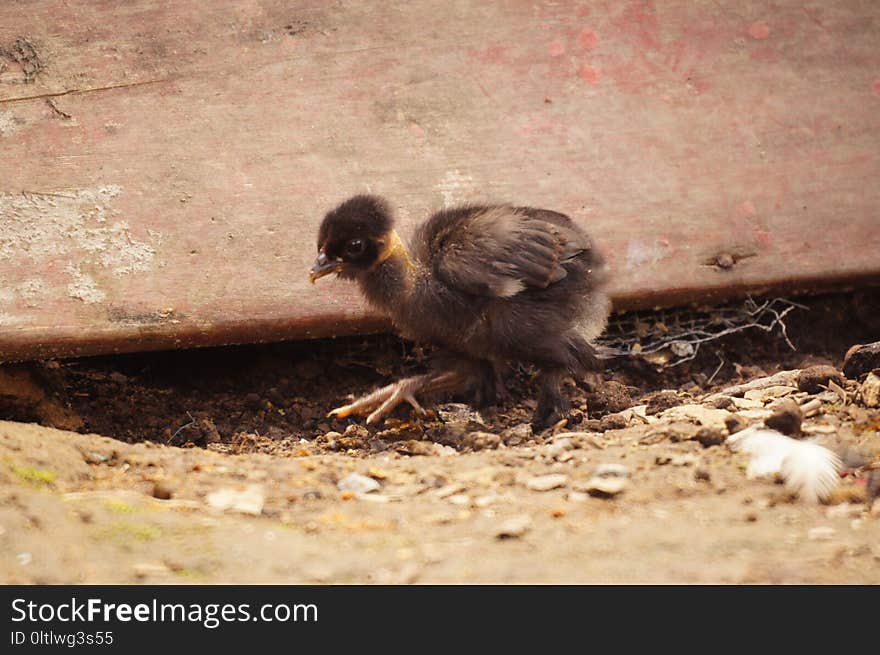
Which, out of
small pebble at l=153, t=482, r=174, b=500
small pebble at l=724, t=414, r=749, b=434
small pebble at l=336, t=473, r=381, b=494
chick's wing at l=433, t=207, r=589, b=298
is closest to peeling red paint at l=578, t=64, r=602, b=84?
chick's wing at l=433, t=207, r=589, b=298

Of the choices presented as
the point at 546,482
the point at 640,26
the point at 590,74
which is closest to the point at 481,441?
the point at 546,482

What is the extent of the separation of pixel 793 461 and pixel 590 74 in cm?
229

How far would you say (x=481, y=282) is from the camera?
368 cm

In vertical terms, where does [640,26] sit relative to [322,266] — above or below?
above

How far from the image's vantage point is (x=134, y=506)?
8.74ft

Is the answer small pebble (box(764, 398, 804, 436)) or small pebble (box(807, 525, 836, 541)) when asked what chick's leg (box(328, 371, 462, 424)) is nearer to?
small pebble (box(764, 398, 804, 436))

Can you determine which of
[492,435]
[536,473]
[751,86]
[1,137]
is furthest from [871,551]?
[1,137]

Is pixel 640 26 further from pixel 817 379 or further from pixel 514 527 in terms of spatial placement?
pixel 514 527

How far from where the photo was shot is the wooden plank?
13.3 feet

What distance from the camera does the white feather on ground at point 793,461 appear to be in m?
2.67

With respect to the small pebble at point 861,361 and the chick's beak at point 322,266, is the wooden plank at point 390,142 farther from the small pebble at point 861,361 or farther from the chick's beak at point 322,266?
the small pebble at point 861,361

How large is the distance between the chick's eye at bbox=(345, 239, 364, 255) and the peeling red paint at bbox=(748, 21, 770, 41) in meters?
2.18

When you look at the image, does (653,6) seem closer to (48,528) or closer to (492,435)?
(492,435)

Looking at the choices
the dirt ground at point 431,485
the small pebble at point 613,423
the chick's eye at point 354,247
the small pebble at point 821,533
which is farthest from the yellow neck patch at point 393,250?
the small pebble at point 821,533
